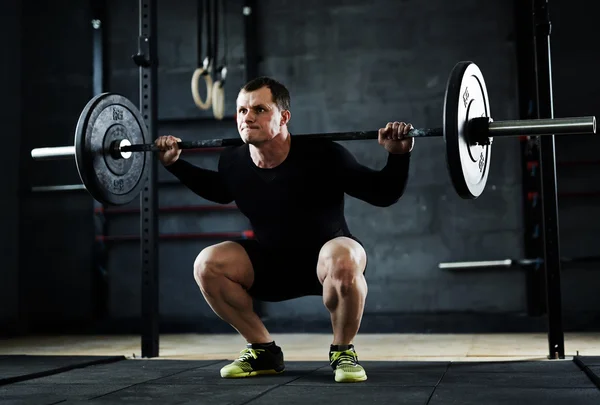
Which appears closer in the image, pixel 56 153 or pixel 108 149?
pixel 108 149

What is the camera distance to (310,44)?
17.6 feet

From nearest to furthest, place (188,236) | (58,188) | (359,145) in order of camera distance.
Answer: (359,145), (188,236), (58,188)

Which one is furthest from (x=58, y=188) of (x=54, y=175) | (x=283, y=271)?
(x=283, y=271)

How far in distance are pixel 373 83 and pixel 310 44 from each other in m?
0.53

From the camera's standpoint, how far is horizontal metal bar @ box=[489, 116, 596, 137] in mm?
2535

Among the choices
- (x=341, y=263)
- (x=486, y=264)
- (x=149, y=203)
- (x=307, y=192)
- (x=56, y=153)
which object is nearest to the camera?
(x=341, y=263)

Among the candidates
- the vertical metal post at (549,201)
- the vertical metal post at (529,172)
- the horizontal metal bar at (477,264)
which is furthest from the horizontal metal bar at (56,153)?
the vertical metal post at (529,172)

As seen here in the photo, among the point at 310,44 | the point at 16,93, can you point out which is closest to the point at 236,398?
the point at 310,44

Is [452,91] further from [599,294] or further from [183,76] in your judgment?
[183,76]

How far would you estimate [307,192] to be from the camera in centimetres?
280

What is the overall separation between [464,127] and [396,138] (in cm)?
23

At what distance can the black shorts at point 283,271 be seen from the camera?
2.79 m

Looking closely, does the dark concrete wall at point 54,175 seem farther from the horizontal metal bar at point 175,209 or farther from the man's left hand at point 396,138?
the man's left hand at point 396,138

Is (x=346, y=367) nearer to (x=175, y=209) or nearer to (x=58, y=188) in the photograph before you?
(x=175, y=209)
